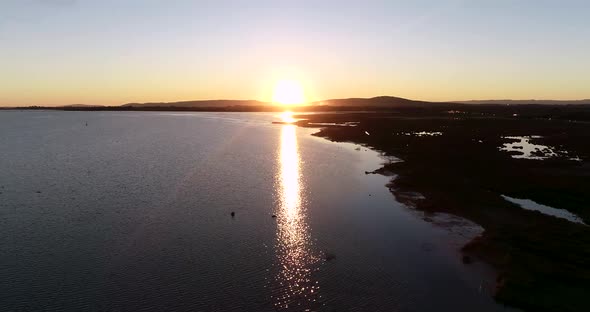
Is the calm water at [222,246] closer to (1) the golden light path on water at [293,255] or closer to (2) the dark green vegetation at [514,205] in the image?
(1) the golden light path on water at [293,255]

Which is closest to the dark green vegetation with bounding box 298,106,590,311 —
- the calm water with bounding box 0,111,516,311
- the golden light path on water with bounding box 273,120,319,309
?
the calm water with bounding box 0,111,516,311

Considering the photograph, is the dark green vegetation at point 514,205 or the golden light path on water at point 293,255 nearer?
the golden light path on water at point 293,255

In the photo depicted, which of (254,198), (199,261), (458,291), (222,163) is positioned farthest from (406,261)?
(222,163)

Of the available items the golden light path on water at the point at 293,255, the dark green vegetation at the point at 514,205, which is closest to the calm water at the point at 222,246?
the golden light path on water at the point at 293,255

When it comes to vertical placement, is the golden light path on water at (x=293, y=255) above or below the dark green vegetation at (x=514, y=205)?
below

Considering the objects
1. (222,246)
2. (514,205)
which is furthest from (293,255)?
(514,205)

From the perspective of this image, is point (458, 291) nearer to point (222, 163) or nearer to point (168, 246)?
point (168, 246)
